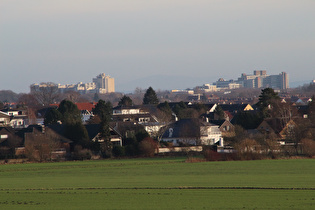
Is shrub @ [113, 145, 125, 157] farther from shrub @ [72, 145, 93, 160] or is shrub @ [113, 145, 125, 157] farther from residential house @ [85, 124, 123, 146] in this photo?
residential house @ [85, 124, 123, 146]

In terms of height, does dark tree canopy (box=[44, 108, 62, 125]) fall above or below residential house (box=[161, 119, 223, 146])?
above

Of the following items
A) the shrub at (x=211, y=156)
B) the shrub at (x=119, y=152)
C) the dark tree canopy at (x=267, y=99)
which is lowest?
the shrub at (x=211, y=156)

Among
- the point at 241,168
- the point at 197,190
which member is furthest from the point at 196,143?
the point at 197,190

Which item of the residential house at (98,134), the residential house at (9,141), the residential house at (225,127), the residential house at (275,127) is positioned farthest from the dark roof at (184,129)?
the residential house at (9,141)

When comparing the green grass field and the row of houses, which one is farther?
the row of houses

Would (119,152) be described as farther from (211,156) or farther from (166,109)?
(166,109)

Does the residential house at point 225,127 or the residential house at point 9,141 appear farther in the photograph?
the residential house at point 225,127

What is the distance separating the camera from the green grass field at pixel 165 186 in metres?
21.6

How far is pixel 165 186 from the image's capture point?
28.5 meters

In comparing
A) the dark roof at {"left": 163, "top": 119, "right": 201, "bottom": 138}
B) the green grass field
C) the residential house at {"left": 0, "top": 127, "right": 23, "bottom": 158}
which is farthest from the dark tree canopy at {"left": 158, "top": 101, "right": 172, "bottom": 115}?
the green grass field

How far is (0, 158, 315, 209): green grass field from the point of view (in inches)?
849

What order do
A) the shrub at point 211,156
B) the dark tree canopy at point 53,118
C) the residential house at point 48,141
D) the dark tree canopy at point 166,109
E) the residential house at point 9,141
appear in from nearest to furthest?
the shrub at point 211,156 → the residential house at point 48,141 → the residential house at point 9,141 → the dark tree canopy at point 53,118 → the dark tree canopy at point 166,109

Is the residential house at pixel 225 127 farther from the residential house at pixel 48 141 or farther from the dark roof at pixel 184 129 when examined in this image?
the residential house at pixel 48 141

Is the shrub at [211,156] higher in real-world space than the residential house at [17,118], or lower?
lower
